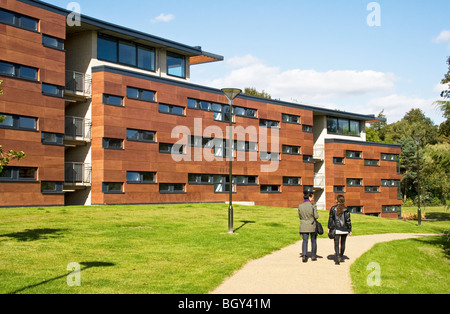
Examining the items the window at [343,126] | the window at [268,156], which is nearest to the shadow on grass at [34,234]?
the window at [268,156]

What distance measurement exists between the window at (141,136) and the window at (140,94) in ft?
7.90

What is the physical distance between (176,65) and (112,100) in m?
8.27

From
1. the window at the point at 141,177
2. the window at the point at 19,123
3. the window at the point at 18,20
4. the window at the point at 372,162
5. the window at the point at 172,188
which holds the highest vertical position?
the window at the point at 18,20

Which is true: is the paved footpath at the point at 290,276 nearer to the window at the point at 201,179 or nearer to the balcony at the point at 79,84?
the balcony at the point at 79,84

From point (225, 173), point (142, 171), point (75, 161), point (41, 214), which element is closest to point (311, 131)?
point (225, 173)

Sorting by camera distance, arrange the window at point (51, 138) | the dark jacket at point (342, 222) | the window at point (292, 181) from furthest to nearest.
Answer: the window at point (292, 181), the window at point (51, 138), the dark jacket at point (342, 222)

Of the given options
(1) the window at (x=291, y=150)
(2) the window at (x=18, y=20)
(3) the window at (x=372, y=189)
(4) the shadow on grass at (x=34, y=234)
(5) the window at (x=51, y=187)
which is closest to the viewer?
(4) the shadow on grass at (x=34, y=234)

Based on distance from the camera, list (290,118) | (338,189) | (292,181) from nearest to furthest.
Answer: (292,181) → (290,118) → (338,189)

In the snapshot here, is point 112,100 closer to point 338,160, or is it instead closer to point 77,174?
point 77,174

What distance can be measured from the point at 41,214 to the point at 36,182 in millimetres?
7659

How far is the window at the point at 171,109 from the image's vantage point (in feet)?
129

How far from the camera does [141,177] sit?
3784cm

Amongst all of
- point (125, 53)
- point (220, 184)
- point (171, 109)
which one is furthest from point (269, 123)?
point (125, 53)

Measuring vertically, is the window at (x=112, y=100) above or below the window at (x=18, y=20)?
below
